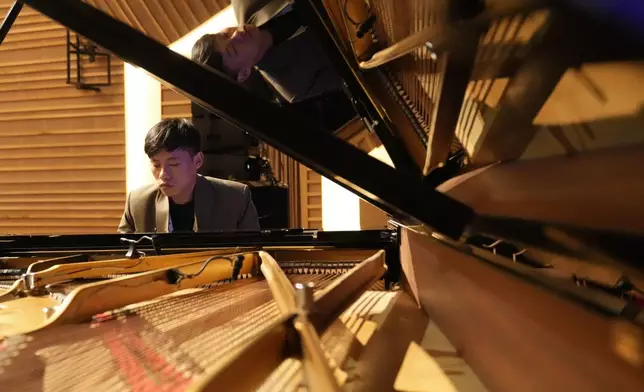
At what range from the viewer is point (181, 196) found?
357 centimetres

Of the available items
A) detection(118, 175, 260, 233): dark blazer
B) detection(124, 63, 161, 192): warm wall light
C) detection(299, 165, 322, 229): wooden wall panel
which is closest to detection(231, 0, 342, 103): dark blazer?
detection(118, 175, 260, 233): dark blazer

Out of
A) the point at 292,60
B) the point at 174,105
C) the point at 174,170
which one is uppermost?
the point at 174,105

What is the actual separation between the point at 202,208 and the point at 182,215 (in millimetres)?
169

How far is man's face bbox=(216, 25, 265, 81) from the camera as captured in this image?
2.36 meters

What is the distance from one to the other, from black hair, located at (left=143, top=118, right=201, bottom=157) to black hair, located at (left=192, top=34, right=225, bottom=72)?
1133mm

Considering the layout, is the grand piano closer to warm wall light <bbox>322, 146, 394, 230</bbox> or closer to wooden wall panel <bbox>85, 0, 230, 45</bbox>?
warm wall light <bbox>322, 146, 394, 230</bbox>

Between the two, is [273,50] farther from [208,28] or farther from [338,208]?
[208,28]

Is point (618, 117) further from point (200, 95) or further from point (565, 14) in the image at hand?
point (200, 95)

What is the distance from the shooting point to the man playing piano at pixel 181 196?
11.1ft

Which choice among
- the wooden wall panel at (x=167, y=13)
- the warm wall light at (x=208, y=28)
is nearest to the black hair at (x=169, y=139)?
the warm wall light at (x=208, y=28)

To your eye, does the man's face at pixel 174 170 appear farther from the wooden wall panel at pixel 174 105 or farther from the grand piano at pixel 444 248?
the wooden wall panel at pixel 174 105

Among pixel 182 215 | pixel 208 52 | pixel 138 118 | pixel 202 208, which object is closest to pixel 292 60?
pixel 208 52

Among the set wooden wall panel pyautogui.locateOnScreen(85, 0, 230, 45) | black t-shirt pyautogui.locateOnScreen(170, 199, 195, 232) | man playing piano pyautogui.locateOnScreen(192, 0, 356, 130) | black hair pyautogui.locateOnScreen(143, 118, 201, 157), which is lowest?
black t-shirt pyautogui.locateOnScreen(170, 199, 195, 232)

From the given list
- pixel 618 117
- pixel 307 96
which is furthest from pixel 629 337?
pixel 307 96
